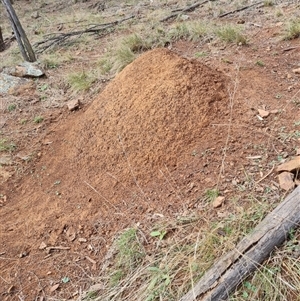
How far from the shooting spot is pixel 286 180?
203cm

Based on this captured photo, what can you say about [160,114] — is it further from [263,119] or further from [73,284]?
[73,284]

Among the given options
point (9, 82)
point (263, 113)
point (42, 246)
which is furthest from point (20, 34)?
point (263, 113)

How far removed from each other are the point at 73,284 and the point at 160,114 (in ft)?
4.39

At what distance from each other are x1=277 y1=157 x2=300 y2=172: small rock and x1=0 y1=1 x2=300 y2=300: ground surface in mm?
95

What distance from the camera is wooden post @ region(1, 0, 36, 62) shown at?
16.1ft

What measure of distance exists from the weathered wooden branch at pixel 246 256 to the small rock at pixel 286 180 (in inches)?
9.4

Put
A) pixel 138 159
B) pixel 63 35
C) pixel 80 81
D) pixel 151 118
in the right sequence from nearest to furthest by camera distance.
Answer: pixel 138 159, pixel 151 118, pixel 80 81, pixel 63 35

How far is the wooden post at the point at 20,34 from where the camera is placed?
4.91 meters

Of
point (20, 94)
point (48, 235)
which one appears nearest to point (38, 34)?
point (20, 94)

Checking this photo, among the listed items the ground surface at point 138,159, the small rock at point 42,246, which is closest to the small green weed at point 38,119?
the ground surface at point 138,159

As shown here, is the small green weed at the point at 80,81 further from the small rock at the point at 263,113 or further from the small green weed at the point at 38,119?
the small rock at the point at 263,113

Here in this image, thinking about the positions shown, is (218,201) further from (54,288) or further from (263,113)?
(54,288)

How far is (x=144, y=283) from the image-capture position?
1.80 m

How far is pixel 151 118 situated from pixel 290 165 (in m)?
1.07
